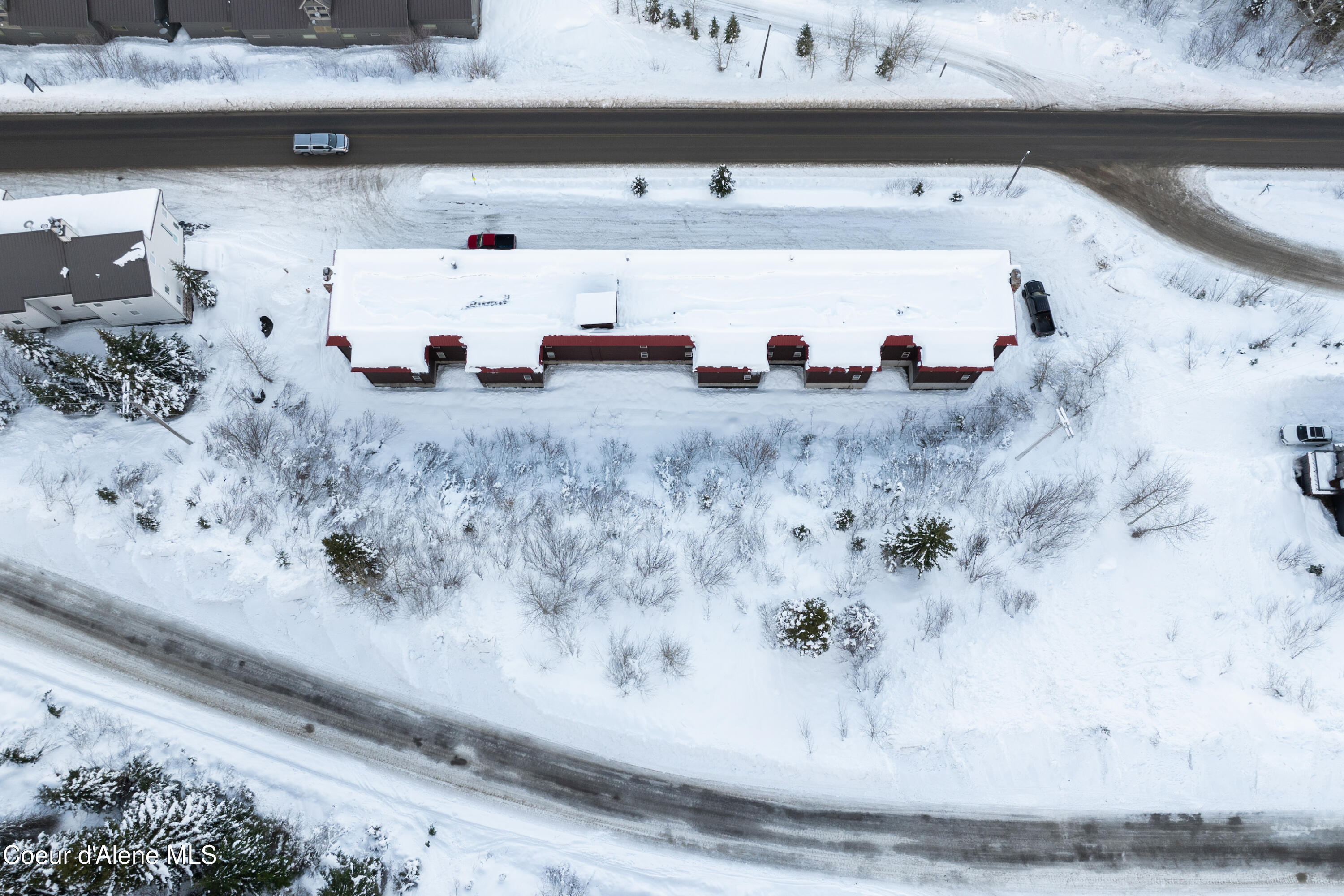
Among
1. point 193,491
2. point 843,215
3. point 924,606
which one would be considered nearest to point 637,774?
point 924,606

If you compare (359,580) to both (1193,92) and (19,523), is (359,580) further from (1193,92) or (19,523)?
(1193,92)

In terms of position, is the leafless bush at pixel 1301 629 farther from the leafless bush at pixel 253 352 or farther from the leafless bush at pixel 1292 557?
the leafless bush at pixel 253 352

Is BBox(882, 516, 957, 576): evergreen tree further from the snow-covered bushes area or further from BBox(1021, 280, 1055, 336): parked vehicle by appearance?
BBox(1021, 280, 1055, 336): parked vehicle

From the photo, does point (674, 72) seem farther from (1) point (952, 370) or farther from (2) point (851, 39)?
(1) point (952, 370)

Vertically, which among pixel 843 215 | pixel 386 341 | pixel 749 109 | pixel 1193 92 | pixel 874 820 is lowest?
pixel 874 820

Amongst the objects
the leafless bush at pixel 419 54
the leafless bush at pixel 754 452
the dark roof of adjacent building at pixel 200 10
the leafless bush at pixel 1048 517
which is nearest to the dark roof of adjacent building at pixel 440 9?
the leafless bush at pixel 419 54

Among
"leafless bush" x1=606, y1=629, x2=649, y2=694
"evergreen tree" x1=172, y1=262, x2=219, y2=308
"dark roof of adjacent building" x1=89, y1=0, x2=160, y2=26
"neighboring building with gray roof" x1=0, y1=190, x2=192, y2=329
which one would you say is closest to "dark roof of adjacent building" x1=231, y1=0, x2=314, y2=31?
"dark roof of adjacent building" x1=89, y1=0, x2=160, y2=26

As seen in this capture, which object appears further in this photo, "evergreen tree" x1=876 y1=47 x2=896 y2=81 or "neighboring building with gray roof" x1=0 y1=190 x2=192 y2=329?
"evergreen tree" x1=876 y1=47 x2=896 y2=81

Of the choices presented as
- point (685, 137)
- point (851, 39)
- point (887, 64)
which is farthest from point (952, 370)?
point (851, 39)
